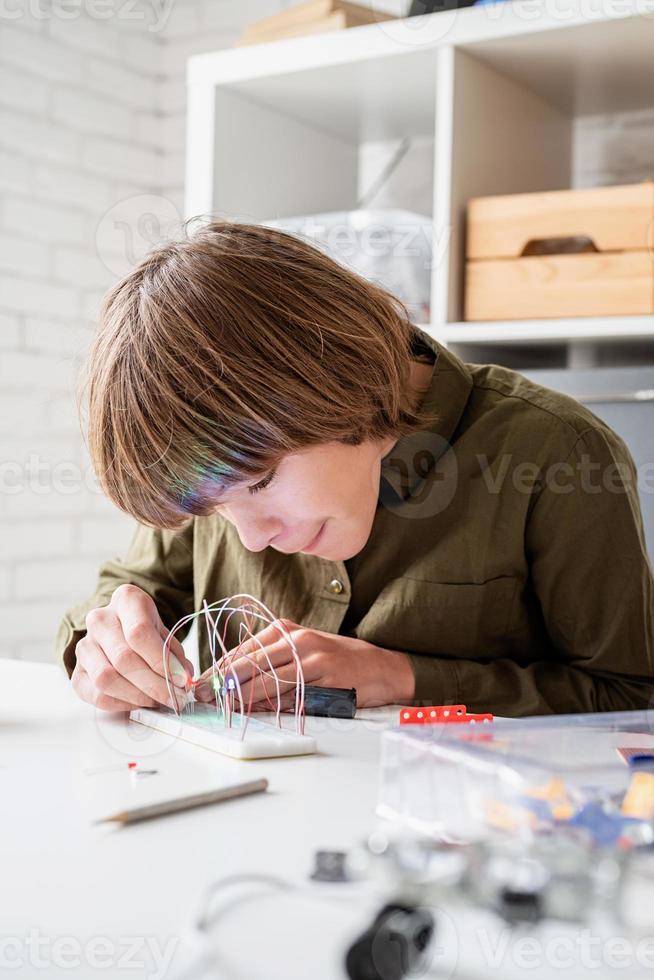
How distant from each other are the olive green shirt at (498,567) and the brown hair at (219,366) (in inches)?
7.5

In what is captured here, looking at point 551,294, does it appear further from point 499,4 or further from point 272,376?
point 272,376

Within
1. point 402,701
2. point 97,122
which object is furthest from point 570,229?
point 97,122

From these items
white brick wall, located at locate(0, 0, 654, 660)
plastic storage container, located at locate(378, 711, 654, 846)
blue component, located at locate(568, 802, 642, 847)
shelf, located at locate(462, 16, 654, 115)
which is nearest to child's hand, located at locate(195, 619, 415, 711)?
plastic storage container, located at locate(378, 711, 654, 846)

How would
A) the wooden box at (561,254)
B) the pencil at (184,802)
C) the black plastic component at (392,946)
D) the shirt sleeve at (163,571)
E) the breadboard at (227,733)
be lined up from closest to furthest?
the black plastic component at (392,946) < the pencil at (184,802) < the breadboard at (227,733) < the shirt sleeve at (163,571) < the wooden box at (561,254)

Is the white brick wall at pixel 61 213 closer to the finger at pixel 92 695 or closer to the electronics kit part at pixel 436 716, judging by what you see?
the finger at pixel 92 695

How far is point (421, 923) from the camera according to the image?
0.47m

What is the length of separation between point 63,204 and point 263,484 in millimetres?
1804

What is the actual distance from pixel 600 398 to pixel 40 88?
147 centimetres

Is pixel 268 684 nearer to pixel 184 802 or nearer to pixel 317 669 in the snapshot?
pixel 317 669

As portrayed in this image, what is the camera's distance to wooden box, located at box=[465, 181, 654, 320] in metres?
1.65

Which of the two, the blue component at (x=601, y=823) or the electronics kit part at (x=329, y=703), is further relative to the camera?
the electronics kit part at (x=329, y=703)

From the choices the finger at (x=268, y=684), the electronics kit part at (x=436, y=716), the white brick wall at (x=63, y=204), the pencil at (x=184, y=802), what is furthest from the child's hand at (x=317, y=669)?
the white brick wall at (x=63, y=204)

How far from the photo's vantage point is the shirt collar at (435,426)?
1.15 m

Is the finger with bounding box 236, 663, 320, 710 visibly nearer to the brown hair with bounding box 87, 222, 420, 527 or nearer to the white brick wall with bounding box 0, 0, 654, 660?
the brown hair with bounding box 87, 222, 420, 527
